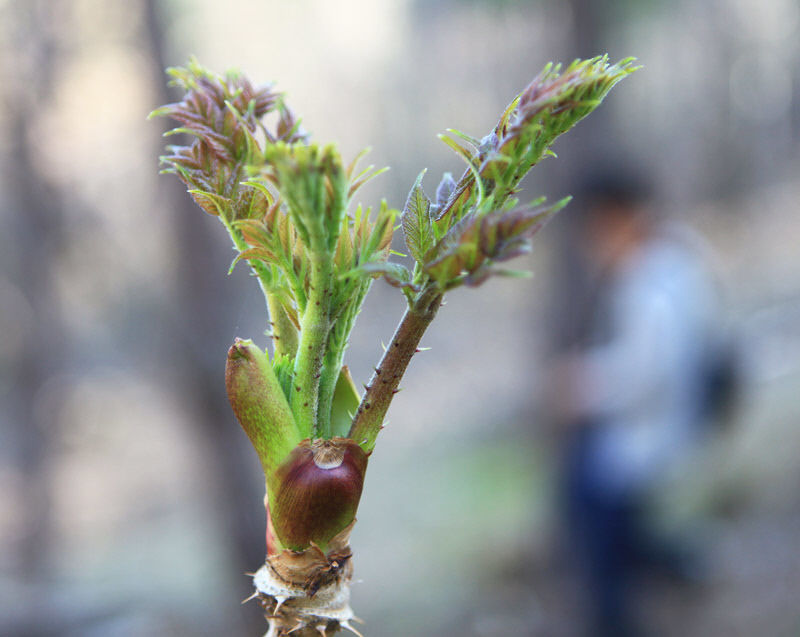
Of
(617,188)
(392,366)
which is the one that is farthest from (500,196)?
(617,188)

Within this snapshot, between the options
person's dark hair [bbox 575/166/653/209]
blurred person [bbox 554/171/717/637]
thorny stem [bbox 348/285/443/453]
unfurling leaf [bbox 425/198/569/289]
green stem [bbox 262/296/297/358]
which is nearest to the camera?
unfurling leaf [bbox 425/198/569/289]

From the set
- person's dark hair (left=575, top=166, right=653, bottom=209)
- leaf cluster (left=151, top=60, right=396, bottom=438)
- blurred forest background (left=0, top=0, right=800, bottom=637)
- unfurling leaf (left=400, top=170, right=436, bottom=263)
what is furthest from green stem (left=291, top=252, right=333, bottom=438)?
person's dark hair (left=575, top=166, right=653, bottom=209)

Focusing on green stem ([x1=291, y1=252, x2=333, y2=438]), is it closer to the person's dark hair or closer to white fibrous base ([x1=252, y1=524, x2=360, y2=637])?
white fibrous base ([x1=252, y1=524, x2=360, y2=637])

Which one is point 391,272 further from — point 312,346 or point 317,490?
point 317,490

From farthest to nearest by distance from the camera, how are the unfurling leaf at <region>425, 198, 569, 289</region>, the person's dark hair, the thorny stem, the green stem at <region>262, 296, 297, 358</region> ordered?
the person's dark hair, the green stem at <region>262, 296, 297, 358</region>, the thorny stem, the unfurling leaf at <region>425, 198, 569, 289</region>

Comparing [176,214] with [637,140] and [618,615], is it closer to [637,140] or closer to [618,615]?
[618,615]

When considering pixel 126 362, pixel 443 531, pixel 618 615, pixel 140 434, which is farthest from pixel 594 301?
pixel 140 434

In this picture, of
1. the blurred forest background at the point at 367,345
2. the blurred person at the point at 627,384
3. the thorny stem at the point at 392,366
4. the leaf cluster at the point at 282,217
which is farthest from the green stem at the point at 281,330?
the blurred person at the point at 627,384
